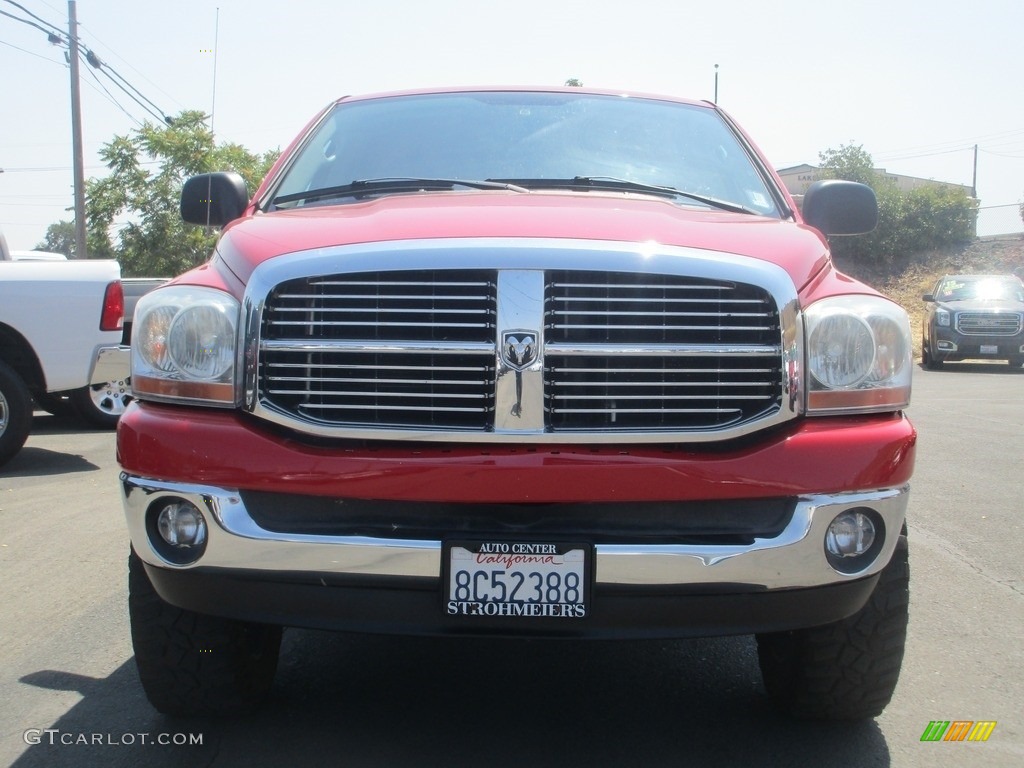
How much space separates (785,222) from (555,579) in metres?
1.56

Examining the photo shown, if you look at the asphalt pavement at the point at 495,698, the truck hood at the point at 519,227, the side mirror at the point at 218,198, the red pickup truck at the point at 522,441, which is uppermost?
the side mirror at the point at 218,198

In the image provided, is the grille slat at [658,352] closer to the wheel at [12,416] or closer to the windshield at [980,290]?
the wheel at [12,416]

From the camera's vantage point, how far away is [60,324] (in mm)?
8625

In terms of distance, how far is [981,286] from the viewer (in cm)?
2127

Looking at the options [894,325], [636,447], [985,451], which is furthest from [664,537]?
[985,451]

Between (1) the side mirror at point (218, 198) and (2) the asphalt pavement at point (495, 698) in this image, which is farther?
(1) the side mirror at point (218, 198)

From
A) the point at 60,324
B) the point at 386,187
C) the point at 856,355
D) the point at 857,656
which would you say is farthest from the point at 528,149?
the point at 60,324

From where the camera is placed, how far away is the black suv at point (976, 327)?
66.2 feet

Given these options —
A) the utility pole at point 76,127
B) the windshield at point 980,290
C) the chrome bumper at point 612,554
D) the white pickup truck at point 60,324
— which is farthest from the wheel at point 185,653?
the utility pole at point 76,127

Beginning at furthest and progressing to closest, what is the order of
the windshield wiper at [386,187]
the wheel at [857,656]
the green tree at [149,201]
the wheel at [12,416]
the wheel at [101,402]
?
the green tree at [149,201], the wheel at [101,402], the wheel at [12,416], the windshield wiper at [386,187], the wheel at [857,656]

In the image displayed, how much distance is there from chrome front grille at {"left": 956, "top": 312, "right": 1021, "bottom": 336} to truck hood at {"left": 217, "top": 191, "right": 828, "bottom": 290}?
1796 cm

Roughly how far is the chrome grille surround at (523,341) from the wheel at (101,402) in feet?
25.5

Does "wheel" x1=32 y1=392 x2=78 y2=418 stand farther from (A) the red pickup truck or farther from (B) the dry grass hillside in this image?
(B) the dry grass hillside

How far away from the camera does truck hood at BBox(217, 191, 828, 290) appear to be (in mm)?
3045
